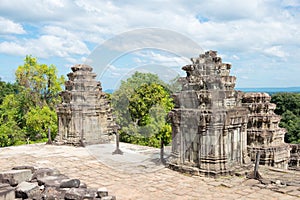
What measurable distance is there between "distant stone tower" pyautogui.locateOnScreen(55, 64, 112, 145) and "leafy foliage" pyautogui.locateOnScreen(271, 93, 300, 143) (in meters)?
25.4

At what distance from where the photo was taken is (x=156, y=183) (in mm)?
9523

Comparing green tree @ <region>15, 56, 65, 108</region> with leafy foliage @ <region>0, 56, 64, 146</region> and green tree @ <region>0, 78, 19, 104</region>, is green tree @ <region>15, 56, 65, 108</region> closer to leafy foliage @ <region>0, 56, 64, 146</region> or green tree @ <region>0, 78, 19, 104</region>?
leafy foliage @ <region>0, 56, 64, 146</region>

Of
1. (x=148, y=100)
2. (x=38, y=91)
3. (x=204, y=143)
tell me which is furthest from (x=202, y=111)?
(x=38, y=91)

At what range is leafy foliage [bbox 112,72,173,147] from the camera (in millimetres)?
22891

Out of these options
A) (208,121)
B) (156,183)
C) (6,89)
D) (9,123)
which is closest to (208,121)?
(208,121)

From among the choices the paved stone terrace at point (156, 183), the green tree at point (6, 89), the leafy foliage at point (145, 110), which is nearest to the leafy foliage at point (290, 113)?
the leafy foliage at point (145, 110)

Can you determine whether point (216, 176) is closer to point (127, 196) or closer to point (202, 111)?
point (202, 111)

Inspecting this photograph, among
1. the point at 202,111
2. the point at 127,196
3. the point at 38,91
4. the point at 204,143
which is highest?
the point at 38,91

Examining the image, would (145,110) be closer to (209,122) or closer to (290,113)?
(209,122)

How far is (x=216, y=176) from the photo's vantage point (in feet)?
32.1

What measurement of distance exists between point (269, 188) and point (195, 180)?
2.15 meters

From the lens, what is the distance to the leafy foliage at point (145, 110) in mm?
22891

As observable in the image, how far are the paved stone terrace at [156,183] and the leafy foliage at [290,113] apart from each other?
26642mm

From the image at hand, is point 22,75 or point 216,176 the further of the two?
point 22,75
